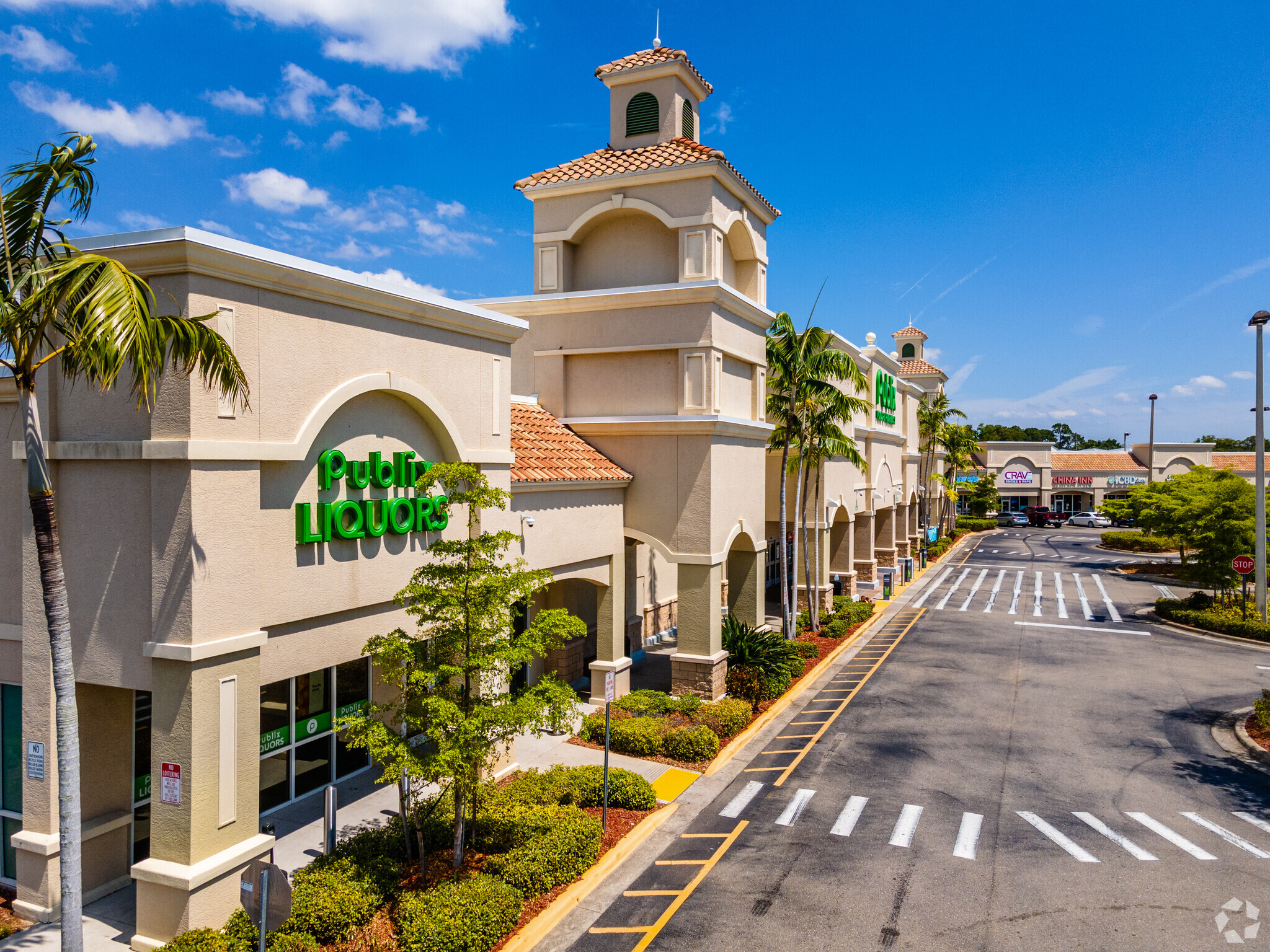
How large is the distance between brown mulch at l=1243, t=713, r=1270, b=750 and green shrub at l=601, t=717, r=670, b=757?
1342cm

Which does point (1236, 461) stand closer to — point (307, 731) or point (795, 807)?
point (795, 807)

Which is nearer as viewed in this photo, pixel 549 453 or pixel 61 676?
pixel 61 676

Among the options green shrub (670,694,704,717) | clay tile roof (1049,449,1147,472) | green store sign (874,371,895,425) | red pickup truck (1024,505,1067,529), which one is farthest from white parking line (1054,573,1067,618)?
clay tile roof (1049,449,1147,472)

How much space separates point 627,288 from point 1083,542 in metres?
58.2

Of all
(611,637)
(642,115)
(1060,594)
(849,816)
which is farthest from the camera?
(1060,594)

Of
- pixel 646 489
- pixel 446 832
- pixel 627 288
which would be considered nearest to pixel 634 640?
pixel 646 489

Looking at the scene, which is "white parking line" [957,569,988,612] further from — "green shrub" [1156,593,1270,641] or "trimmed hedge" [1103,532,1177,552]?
"trimmed hedge" [1103,532,1177,552]

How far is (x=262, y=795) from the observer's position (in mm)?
13016

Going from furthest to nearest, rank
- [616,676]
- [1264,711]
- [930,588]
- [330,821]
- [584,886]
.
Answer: [930,588]
[616,676]
[1264,711]
[584,886]
[330,821]

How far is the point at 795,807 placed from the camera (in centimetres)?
1387

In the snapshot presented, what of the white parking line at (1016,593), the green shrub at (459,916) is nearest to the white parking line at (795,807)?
the green shrub at (459,916)

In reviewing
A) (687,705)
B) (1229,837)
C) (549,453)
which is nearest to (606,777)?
(687,705)

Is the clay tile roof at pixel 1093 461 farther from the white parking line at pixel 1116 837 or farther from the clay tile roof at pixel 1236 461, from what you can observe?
the white parking line at pixel 1116 837

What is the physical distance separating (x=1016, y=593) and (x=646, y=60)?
30.3m
